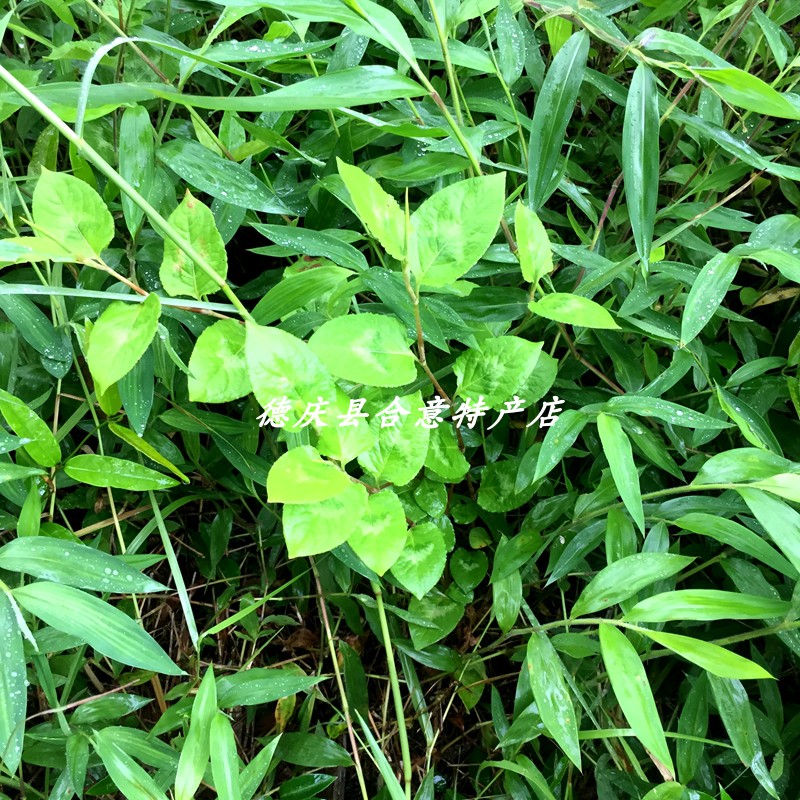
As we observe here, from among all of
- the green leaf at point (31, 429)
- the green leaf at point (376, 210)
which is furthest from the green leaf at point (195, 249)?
the green leaf at point (31, 429)

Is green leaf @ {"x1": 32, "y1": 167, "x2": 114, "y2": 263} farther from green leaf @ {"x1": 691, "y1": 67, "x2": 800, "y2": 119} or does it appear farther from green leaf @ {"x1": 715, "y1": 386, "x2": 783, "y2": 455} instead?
green leaf @ {"x1": 715, "y1": 386, "x2": 783, "y2": 455}

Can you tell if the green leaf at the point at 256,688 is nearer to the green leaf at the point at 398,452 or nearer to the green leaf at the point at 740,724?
the green leaf at the point at 398,452

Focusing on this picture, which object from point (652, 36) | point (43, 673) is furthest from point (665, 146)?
point (43, 673)

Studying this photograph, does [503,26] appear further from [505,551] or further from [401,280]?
[505,551]

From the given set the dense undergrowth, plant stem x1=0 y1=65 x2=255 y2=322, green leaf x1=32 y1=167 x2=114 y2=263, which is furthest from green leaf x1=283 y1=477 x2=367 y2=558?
green leaf x1=32 y1=167 x2=114 y2=263

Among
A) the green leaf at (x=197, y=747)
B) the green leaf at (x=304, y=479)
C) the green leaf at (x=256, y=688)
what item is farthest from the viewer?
the green leaf at (x=256, y=688)

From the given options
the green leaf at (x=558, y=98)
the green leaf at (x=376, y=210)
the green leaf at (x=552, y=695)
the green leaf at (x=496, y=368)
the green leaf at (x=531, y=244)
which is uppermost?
the green leaf at (x=558, y=98)
